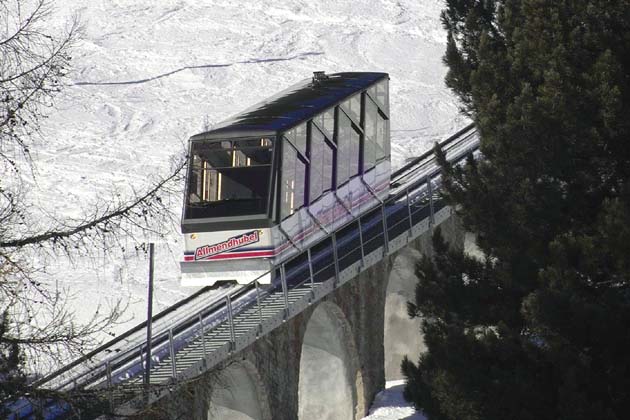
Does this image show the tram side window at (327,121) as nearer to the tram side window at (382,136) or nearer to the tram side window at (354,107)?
the tram side window at (354,107)

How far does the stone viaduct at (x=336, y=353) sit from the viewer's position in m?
26.0

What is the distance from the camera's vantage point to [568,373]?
18812mm

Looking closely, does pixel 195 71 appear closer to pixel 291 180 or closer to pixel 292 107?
pixel 292 107

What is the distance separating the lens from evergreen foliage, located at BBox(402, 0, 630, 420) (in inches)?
756

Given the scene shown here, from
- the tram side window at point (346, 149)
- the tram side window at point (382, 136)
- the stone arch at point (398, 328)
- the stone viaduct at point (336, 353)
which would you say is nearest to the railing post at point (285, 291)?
the stone viaduct at point (336, 353)

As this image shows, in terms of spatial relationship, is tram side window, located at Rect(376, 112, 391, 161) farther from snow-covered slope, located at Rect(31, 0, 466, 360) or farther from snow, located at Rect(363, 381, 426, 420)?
snow-covered slope, located at Rect(31, 0, 466, 360)

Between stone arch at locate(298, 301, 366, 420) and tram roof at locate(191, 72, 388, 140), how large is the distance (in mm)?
4738

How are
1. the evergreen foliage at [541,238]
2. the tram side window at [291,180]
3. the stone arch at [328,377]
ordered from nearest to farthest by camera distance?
the evergreen foliage at [541,238]
the tram side window at [291,180]
the stone arch at [328,377]

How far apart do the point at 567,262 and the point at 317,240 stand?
833 centimetres

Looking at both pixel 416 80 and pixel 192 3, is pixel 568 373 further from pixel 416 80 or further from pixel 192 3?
pixel 192 3

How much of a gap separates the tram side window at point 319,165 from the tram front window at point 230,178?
1443mm

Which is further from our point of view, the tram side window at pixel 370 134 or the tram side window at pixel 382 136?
the tram side window at pixel 382 136

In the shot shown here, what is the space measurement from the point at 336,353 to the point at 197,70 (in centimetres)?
2924

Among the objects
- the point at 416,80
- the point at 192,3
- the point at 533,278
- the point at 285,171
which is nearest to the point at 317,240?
the point at 285,171
